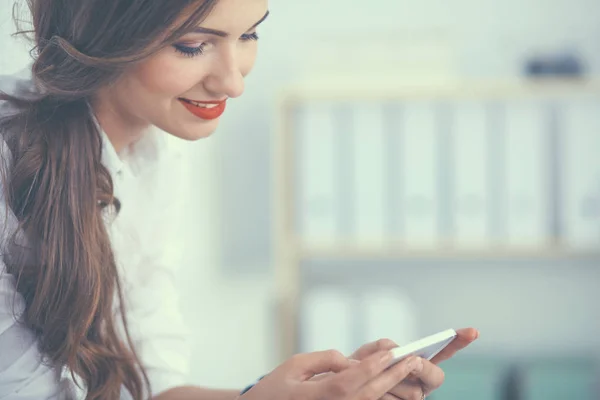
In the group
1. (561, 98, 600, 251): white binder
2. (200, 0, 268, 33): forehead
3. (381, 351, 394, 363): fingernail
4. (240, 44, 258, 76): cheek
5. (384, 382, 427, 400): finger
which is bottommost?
(384, 382, 427, 400): finger

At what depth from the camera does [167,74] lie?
0.84 metres

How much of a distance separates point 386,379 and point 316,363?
0.09 m

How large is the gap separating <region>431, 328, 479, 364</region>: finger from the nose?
1.21ft

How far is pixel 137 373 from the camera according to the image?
40.6 inches

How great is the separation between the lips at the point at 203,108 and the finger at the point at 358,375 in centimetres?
33

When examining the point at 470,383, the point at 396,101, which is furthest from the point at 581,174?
the point at 470,383

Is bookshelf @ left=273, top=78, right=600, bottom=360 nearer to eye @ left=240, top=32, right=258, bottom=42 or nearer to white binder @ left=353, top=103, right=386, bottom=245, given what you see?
white binder @ left=353, top=103, right=386, bottom=245

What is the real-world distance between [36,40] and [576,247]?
1565 millimetres

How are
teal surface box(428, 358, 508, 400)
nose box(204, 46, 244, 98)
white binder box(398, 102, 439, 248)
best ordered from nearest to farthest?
nose box(204, 46, 244, 98) → white binder box(398, 102, 439, 248) → teal surface box(428, 358, 508, 400)

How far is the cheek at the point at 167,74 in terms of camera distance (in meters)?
0.83

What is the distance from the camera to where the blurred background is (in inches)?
77.7

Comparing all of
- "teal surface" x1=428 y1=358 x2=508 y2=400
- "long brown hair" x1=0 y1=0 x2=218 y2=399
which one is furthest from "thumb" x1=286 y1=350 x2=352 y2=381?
"teal surface" x1=428 y1=358 x2=508 y2=400

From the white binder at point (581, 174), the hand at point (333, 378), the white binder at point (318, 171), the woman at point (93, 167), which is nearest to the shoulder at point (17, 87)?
the woman at point (93, 167)

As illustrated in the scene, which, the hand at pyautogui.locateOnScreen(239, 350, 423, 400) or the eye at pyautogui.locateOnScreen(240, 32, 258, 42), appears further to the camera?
the eye at pyautogui.locateOnScreen(240, 32, 258, 42)
